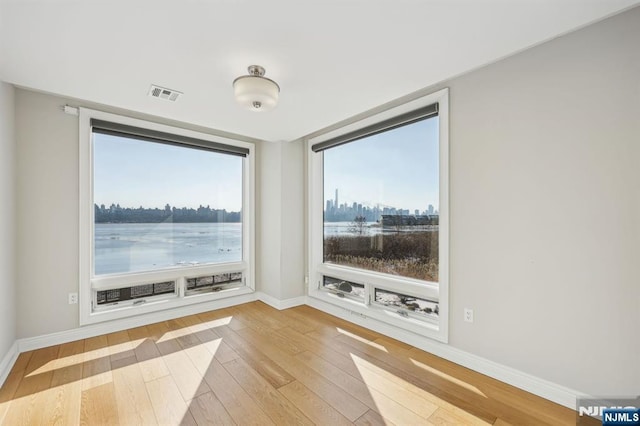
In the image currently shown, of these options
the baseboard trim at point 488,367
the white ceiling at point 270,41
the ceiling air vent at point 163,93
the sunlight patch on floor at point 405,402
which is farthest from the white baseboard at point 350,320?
the ceiling air vent at point 163,93

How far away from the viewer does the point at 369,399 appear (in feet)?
6.49

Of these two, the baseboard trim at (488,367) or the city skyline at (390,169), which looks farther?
the city skyline at (390,169)

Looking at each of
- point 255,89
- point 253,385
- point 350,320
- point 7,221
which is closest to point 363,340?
point 350,320

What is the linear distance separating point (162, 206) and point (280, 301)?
2.01 metres

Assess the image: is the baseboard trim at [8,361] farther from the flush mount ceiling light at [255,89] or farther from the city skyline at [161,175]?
the flush mount ceiling light at [255,89]

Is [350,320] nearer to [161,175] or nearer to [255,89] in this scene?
[255,89]

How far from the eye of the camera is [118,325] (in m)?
3.13

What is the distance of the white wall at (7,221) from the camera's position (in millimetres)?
2246

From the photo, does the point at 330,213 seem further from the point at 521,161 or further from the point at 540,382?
the point at 540,382

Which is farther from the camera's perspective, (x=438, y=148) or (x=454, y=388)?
(x=438, y=148)

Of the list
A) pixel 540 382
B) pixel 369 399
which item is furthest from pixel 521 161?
pixel 369 399

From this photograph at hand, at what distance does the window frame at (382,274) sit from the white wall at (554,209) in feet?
0.27

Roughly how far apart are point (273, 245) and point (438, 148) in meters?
2.56

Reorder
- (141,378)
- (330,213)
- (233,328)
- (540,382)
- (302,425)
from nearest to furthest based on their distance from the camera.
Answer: (302,425), (540,382), (141,378), (233,328), (330,213)
